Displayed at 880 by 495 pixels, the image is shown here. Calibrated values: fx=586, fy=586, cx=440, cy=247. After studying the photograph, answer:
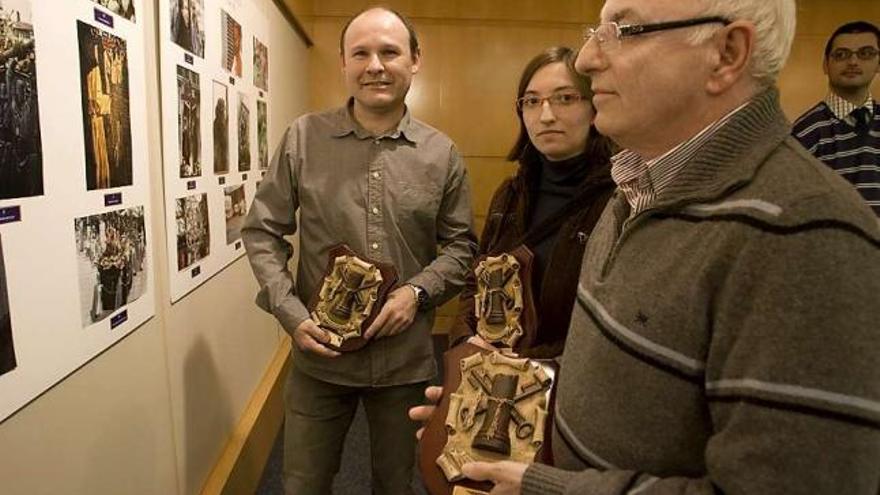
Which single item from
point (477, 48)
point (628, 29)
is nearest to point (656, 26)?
point (628, 29)

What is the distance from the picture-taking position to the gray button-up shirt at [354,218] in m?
1.68

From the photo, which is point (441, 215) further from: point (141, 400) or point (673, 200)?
point (673, 200)

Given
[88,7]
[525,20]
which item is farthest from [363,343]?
[525,20]

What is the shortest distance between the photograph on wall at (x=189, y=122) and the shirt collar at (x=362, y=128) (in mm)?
479

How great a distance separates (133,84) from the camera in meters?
1.45

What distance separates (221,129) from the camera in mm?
2236

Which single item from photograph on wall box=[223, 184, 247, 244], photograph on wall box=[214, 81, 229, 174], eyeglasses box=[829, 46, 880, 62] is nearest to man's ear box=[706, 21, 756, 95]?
photograph on wall box=[214, 81, 229, 174]

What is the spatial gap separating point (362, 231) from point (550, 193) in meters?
0.55

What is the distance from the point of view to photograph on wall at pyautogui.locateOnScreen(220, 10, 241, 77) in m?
2.22

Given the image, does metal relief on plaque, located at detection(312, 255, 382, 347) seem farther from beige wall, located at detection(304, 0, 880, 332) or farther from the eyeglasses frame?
beige wall, located at detection(304, 0, 880, 332)

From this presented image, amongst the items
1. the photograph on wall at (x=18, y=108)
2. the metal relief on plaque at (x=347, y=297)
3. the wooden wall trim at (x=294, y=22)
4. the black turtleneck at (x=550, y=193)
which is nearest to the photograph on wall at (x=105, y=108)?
the photograph on wall at (x=18, y=108)

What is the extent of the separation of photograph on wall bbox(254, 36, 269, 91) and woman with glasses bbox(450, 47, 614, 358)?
1682 millimetres

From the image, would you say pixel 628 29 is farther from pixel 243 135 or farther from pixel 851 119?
pixel 851 119

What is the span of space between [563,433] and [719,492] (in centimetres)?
26
